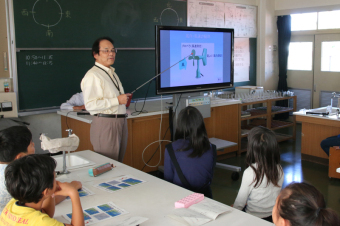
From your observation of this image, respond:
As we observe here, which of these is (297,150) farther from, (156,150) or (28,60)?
(28,60)

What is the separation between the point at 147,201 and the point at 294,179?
2851mm

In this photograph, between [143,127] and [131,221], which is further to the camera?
[143,127]

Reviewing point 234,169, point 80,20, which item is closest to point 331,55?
point 234,169

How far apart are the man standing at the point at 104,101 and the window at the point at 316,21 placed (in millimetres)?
5352

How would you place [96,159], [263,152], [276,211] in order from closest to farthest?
[276,211] < [263,152] < [96,159]

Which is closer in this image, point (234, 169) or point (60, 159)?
point (60, 159)

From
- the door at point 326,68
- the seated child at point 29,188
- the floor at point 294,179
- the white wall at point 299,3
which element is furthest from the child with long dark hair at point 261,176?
the door at point 326,68

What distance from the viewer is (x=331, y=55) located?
6871 millimetres

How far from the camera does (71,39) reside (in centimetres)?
450

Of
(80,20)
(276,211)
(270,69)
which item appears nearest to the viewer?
(276,211)

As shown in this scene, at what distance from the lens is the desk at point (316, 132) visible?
443 cm

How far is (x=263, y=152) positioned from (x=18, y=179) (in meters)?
1.37

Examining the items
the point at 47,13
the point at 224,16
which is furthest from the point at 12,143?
the point at 224,16

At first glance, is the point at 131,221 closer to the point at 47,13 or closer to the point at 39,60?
the point at 39,60
